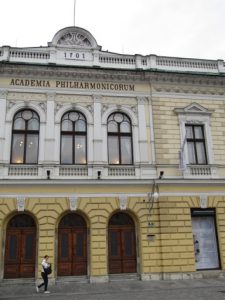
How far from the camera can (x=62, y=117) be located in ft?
61.4

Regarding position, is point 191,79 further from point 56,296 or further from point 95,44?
point 56,296

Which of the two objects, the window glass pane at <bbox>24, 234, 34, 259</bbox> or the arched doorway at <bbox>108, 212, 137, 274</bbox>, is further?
the arched doorway at <bbox>108, 212, 137, 274</bbox>

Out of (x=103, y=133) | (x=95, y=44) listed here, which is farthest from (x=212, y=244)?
(x=95, y=44)

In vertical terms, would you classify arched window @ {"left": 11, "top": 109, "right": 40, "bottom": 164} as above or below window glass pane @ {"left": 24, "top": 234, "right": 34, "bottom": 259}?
above

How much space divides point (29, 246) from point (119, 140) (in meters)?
7.47

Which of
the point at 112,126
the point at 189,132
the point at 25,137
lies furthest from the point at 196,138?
the point at 25,137

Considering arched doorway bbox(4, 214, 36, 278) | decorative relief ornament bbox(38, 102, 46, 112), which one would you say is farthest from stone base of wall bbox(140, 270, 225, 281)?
decorative relief ornament bbox(38, 102, 46, 112)

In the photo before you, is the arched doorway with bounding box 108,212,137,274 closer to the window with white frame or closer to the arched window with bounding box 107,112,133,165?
the arched window with bounding box 107,112,133,165

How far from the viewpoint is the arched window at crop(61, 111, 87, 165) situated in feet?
59.5

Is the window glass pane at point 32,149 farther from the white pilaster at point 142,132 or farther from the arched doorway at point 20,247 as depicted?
the white pilaster at point 142,132

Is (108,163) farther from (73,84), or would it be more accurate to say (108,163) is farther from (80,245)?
(73,84)

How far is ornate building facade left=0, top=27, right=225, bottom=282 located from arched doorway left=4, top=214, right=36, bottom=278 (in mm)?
49

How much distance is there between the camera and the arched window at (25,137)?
58.2 ft

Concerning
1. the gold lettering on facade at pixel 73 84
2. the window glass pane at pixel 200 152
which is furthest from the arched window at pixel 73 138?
the window glass pane at pixel 200 152
